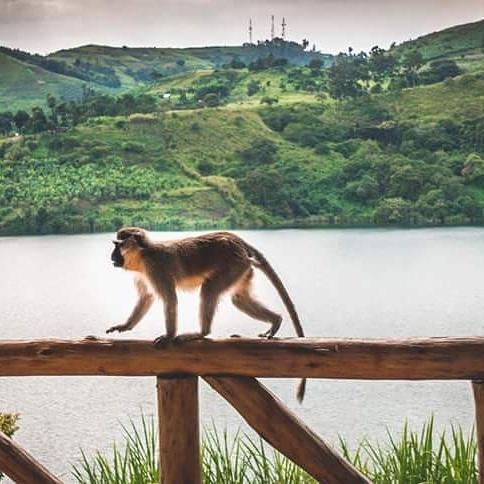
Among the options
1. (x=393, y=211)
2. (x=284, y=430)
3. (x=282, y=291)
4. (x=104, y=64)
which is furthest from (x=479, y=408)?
(x=104, y=64)

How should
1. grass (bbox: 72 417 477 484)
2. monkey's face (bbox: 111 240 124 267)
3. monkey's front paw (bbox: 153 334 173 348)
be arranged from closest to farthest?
monkey's front paw (bbox: 153 334 173 348) < monkey's face (bbox: 111 240 124 267) < grass (bbox: 72 417 477 484)

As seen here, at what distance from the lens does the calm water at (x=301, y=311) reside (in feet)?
21.4

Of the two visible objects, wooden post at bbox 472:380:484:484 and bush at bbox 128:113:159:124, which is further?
bush at bbox 128:113:159:124

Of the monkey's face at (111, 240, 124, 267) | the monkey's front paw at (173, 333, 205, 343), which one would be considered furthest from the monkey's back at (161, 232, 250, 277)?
the monkey's front paw at (173, 333, 205, 343)

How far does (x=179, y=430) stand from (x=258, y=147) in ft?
22.7

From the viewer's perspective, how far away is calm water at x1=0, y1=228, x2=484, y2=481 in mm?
6512

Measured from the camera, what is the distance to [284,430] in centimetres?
221

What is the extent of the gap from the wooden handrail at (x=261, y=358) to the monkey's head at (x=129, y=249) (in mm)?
367

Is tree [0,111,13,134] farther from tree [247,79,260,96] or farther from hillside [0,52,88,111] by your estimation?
tree [247,79,260,96]

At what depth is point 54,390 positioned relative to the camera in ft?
22.9

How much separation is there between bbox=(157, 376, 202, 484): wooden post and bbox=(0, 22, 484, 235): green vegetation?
5.49m

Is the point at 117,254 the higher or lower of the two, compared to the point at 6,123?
lower

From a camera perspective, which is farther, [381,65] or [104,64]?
[381,65]

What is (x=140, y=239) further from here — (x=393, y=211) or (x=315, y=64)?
(x=315, y=64)
